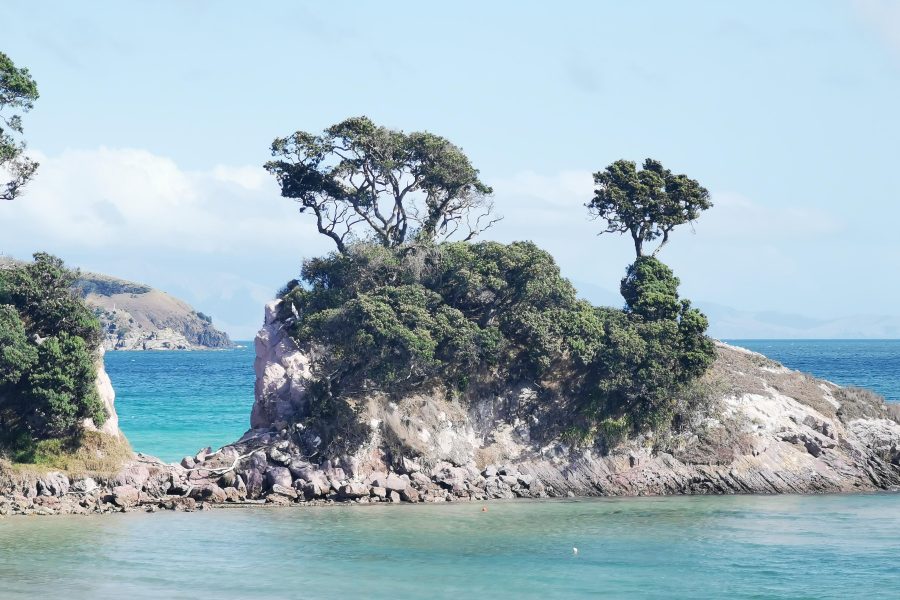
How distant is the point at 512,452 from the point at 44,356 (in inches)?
891

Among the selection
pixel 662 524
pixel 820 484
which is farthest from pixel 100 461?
pixel 820 484

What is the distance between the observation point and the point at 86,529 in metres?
45.0

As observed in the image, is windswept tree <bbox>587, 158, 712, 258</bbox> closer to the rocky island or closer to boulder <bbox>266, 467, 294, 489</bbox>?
the rocky island

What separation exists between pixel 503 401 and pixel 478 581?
70.7 ft

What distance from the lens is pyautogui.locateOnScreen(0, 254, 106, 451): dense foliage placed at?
5138 cm

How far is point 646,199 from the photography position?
209 ft

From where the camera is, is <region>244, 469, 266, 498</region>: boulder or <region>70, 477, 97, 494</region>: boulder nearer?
<region>70, 477, 97, 494</region>: boulder

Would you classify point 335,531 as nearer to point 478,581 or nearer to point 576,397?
point 478,581

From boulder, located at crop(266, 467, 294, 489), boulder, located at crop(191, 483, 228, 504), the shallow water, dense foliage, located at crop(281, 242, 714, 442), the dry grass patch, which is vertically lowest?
the shallow water

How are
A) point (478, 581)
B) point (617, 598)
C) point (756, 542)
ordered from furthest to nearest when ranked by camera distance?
1. point (756, 542)
2. point (478, 581)
3. point (617, 598)

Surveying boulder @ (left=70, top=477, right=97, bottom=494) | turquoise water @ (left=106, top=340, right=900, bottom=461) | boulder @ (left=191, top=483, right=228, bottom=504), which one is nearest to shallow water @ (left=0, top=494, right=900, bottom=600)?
boulder @ (left=191, top=483, right=228, bottom=504)

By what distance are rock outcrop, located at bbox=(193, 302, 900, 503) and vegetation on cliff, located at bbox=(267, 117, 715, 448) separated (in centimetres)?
127

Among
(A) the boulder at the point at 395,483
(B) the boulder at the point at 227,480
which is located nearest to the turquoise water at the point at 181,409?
(B) the boulder at the point at 227,480

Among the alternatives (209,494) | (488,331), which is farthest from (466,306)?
(209,494)
